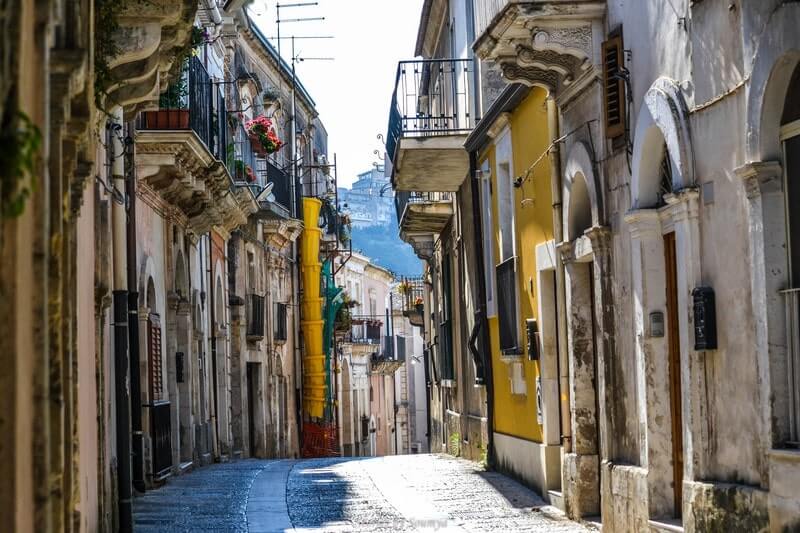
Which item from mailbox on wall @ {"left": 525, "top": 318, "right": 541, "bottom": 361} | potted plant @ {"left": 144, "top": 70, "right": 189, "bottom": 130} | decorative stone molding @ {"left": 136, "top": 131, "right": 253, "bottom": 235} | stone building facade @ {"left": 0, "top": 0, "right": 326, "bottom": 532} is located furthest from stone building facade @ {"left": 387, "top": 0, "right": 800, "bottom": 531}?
decorative stone molding @ {"left": 136, "top": 131, "right": 253, "bottom": 235}

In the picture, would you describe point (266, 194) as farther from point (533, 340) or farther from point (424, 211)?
point (533, 340)

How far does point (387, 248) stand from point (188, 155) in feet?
304

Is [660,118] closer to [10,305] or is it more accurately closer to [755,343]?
[755,343]

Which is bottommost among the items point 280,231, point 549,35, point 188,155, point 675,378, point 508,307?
point 675,378

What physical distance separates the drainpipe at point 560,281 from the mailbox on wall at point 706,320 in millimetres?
4672

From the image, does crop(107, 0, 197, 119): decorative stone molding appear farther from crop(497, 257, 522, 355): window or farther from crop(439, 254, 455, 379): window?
crop(439, 254, 455, 379): window

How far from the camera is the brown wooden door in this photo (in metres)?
11.4

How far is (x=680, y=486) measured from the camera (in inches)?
448

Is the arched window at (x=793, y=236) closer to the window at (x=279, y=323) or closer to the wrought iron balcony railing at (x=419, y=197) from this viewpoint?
the wrought iron balcony railing at (x=419, y=197)

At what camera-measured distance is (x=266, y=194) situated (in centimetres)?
3291

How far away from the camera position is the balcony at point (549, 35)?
42.4ft

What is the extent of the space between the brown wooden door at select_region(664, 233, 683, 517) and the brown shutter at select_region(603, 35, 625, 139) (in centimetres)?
133

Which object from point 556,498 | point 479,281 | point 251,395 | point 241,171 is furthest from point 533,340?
point 251,395

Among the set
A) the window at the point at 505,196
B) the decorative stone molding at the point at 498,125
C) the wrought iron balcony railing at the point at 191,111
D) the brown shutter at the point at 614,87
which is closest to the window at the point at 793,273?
the brown shutter at the point at 614,87
